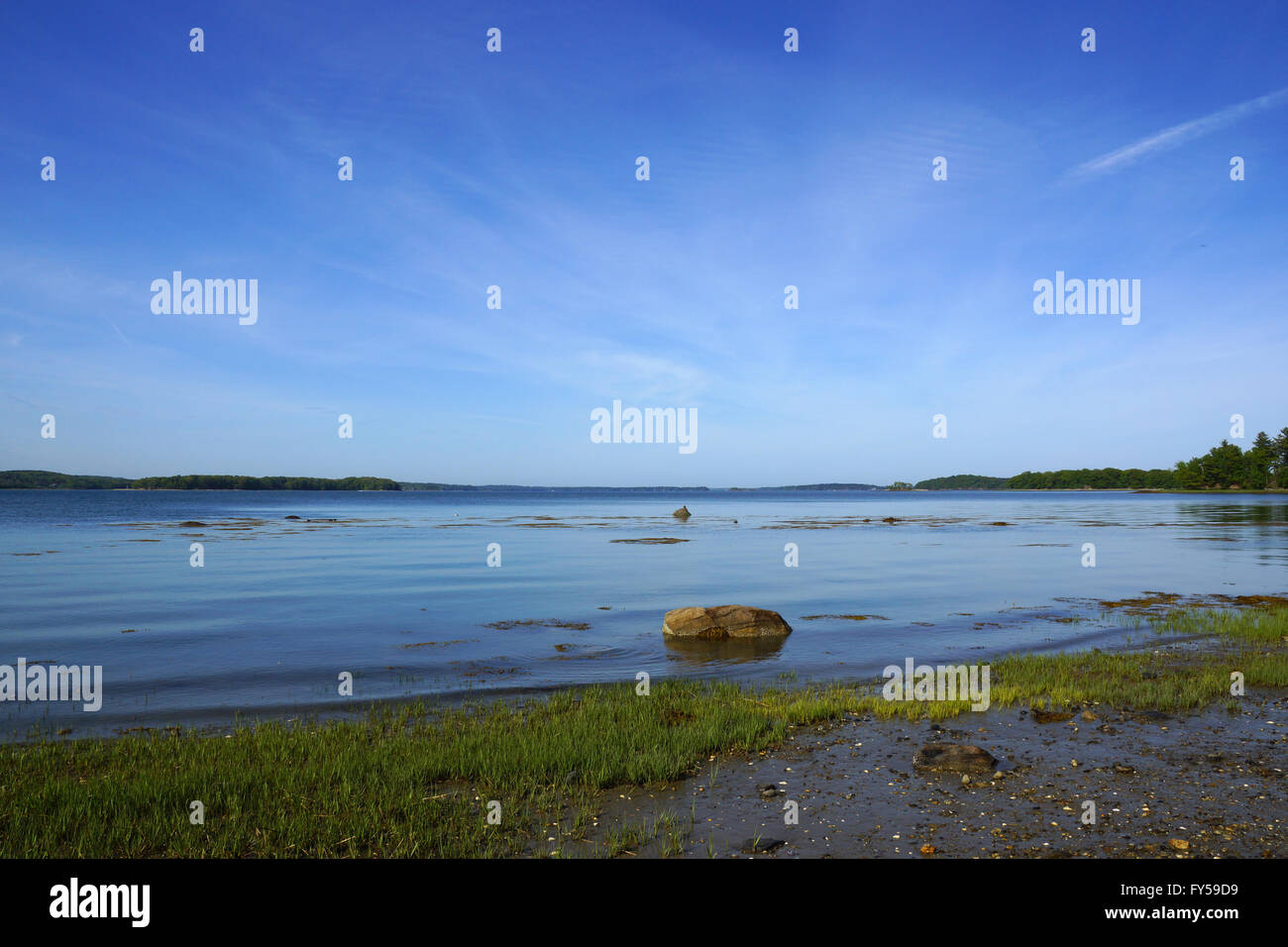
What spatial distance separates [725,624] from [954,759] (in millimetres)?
12482

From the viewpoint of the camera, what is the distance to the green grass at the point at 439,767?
25.7 feet

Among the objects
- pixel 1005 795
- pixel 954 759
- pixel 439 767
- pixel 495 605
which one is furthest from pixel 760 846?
pixel 495 605

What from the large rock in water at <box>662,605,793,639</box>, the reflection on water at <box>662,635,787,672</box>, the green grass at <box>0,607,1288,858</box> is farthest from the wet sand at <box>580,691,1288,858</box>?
the large rock in water at <box>662,605,793,639</box>

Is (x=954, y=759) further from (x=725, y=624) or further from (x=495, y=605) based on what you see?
(x=495, y=605)

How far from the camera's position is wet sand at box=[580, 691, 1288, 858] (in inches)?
300

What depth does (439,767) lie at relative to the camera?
10.1 metres

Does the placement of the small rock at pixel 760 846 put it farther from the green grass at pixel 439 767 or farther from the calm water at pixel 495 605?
the calm water at pixel 495 605

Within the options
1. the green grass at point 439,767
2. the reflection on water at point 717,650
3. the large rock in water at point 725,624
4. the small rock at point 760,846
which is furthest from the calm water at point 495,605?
the small rock at point 760,846

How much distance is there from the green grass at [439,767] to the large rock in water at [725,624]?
5740 millimetres

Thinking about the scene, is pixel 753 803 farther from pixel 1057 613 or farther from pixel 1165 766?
pixel 1057 613

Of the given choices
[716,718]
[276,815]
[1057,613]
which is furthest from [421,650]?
[1057,613]

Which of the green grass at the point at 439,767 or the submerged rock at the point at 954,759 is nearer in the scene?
the green grass at the point at 439,767

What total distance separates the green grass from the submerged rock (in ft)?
7.67

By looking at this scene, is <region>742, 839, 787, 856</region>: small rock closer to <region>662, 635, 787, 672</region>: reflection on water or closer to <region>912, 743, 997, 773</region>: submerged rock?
<region>912, 743, 997, 773</region>: submerged rock
